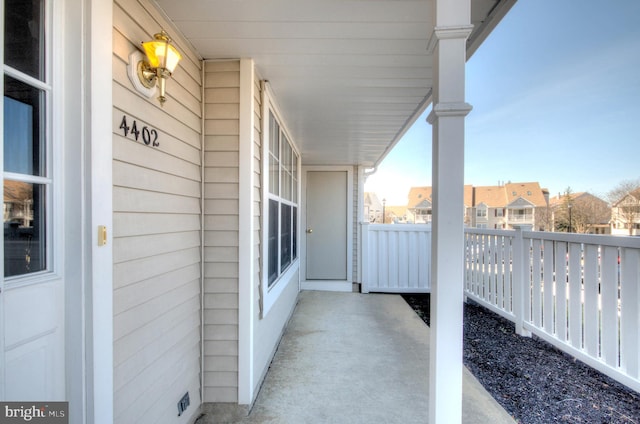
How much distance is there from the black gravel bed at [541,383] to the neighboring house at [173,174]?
130cm

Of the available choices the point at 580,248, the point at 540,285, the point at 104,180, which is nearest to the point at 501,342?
the point at 540,285

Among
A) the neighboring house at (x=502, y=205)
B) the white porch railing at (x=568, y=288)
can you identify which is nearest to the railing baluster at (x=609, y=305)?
the white porch railing at (x=568, y=288)

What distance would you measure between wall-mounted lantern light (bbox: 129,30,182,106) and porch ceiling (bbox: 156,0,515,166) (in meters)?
0.29

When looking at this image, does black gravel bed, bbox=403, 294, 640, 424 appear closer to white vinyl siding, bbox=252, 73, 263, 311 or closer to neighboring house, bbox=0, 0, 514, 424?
neighboring house, bbox=0, 0, 514, 424

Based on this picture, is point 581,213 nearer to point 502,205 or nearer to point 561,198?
point 561,198

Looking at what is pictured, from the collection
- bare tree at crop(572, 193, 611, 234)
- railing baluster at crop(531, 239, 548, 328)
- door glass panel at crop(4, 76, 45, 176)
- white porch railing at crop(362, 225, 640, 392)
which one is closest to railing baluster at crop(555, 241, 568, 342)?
white porch railing at crop(362, 225, 640, 392)

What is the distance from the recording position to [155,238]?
140 centimetres

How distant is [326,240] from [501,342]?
3.15 meters

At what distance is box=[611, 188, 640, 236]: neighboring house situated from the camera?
8.73ft

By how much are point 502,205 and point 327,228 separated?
9791 mm

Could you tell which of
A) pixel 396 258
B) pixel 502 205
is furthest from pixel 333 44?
pixel 502 205

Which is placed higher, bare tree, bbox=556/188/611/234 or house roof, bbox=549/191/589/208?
house roof, bbox=549/191/589/208

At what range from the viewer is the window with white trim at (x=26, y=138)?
831mm

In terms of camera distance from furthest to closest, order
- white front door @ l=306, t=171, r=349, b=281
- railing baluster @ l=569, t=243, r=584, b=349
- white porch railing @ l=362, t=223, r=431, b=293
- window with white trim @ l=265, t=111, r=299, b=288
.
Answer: white front door @ l=306, t=171, r=349, b=281 → white porch railing @ l=362, t=223, r=431, b=293 → window with white trim @ l=265, t=111, r=299, b=288 → railing baluster @ l=569, t=243, r=584, b=349
